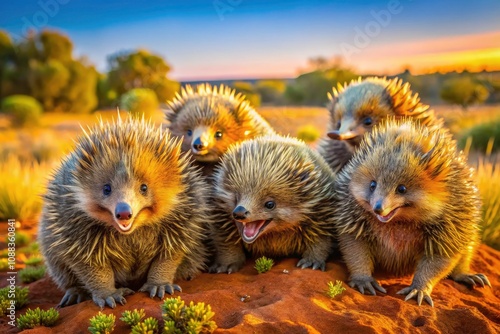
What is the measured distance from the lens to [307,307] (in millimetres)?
4016

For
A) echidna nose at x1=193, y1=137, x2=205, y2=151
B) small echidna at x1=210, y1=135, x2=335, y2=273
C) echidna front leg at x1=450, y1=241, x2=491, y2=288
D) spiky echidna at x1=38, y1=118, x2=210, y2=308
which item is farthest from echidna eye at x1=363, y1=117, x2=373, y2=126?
spiky echidna at x1=38, y1=118, x2=210, y2=308

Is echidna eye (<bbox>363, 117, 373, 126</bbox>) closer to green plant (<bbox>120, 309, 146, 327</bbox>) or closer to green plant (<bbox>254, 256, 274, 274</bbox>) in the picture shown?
green plant (<bbox>254, 256, 274, 274</bbox>)

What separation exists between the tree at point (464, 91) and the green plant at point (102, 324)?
2461 centimetres

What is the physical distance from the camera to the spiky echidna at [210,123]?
5824 millimetres

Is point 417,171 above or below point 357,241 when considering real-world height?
above

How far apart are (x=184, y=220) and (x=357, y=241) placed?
1488 millimetres

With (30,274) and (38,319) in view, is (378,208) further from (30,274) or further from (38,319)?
(30,274)

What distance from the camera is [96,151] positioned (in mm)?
4125

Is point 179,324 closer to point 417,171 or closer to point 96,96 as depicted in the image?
point 417,171

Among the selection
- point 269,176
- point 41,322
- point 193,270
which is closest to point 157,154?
point 269,176

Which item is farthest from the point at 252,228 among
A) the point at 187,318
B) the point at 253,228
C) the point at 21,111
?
the point at 21,111

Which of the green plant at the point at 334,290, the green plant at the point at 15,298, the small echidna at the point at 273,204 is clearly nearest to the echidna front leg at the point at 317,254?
the small echidna at the point at 273,204

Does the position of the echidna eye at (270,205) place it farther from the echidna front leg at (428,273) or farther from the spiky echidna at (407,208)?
the echidna front leg at (428,273)

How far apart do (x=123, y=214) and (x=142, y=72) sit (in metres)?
24.1
